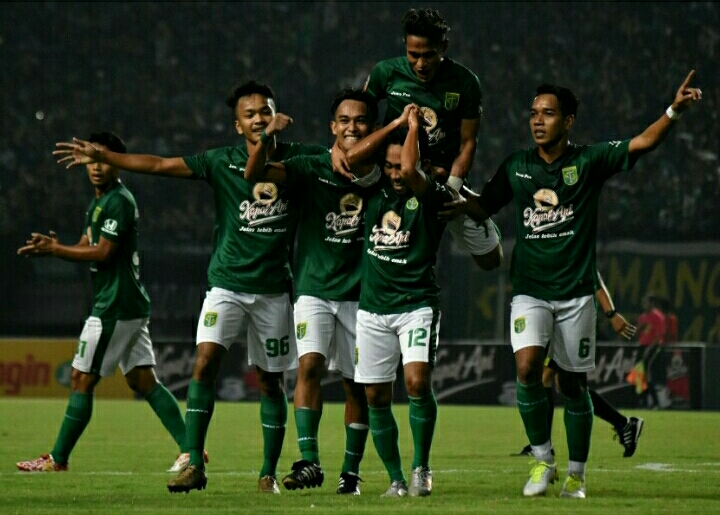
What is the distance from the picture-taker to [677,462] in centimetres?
1018

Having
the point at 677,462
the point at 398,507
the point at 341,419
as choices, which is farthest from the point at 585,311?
the point at 341,419

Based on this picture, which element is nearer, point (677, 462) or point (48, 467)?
point (48, 467)

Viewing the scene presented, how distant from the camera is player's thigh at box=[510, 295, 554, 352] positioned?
7266mm

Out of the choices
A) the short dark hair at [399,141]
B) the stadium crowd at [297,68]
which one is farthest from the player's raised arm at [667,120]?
the stadium crowd at [297,68]

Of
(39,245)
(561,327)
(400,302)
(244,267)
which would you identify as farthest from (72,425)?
(561,327)

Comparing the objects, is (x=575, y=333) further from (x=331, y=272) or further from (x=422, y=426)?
(x=331, y=272)

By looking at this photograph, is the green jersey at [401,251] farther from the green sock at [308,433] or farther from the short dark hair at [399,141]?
the green sock at [308,433]

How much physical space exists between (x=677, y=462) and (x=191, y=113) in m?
17.8

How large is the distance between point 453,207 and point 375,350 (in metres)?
0.88

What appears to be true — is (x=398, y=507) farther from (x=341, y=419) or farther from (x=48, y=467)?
(x=341, y=419)

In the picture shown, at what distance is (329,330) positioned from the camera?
7457mm

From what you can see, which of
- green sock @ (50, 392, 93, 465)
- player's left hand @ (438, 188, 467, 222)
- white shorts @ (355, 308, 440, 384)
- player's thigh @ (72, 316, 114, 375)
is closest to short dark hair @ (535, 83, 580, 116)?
player's left hand @ (438, 188, 467, 222)

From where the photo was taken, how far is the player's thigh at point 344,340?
750cm

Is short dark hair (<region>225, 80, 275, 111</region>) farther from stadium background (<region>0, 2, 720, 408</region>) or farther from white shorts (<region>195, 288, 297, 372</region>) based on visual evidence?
stadium background (<region>0, 2, 720, 408</region>)
